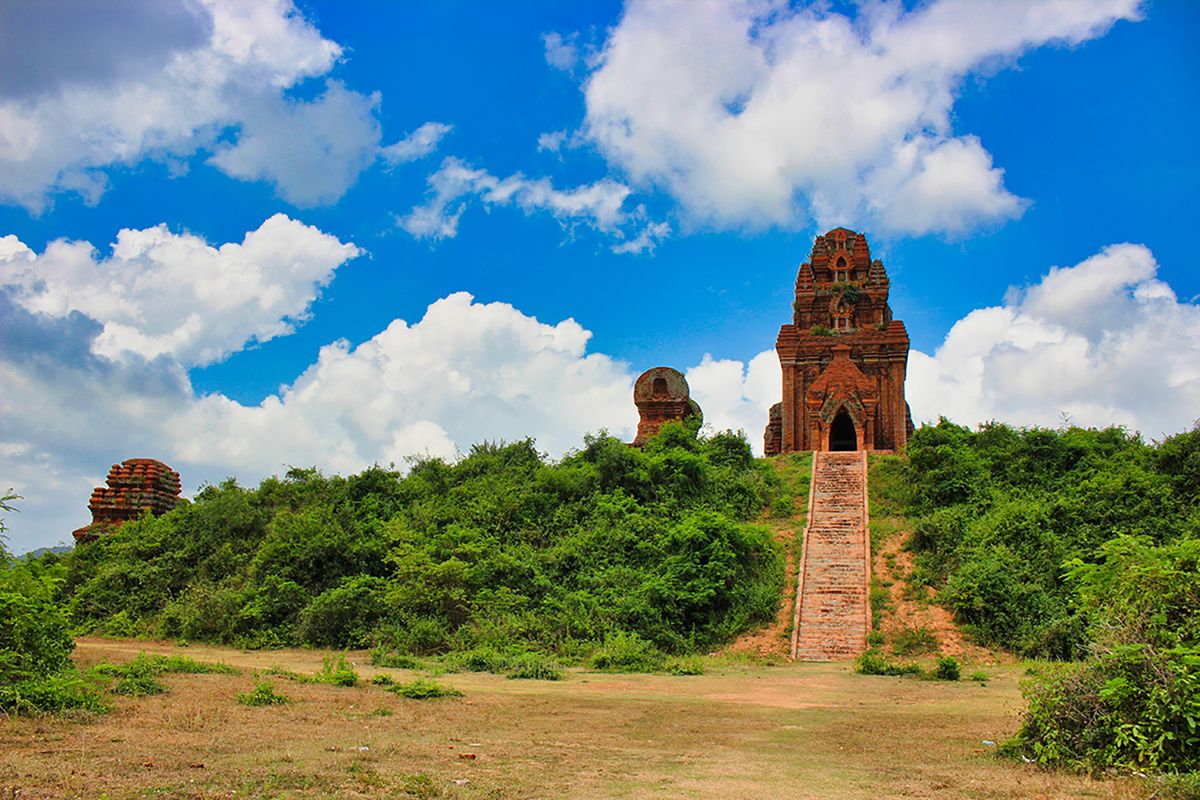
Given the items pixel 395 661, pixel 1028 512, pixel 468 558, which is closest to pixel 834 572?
pixel 1028 512

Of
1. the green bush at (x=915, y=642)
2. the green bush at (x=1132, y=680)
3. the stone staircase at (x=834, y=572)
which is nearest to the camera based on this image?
the green bush at (x=1132, y=680)

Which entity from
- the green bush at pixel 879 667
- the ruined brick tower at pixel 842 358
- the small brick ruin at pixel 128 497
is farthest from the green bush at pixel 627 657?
the small brick ruin at pixel 128 497

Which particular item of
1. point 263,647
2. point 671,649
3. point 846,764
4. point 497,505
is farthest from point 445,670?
point 846,764

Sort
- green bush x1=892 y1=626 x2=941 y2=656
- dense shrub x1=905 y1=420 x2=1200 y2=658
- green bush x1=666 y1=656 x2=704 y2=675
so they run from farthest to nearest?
dense shrub x1=905 y1=420 x2=1200 y2=658 → green bush x1=892 y1=626 x2=941 y2=656 → green bush x1=666 y1=656 x2=704 y2=675

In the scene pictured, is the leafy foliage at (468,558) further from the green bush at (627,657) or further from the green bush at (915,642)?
the green bush at (915,642)

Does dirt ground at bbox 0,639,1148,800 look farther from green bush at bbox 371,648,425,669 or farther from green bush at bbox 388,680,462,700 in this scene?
green bush at bbox 371,648,425,669

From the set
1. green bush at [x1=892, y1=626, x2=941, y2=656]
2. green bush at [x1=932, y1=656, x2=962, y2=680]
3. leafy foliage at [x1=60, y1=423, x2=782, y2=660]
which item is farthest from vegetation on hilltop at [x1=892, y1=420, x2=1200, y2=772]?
leafy foliage at [x1=60, y1=423, x2=782, y2=660]

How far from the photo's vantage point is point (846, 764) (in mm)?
8125

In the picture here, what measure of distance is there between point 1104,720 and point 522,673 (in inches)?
391

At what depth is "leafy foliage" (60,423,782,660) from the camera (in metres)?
19.0

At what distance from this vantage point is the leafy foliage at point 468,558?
19.0 m

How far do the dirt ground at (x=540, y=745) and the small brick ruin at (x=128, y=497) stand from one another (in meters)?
21.9

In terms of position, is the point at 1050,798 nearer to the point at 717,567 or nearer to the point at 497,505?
the point at 717,567

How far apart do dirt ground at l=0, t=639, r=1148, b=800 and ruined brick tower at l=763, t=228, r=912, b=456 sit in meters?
19.7
